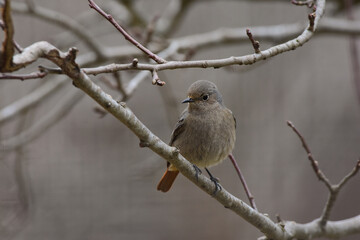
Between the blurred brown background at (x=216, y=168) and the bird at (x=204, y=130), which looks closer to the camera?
the bird at (x=204, y=130)

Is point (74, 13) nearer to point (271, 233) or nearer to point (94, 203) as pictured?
point (94, 203)

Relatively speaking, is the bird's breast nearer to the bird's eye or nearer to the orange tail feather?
the bird's eye

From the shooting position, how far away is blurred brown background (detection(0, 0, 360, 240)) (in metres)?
6.20

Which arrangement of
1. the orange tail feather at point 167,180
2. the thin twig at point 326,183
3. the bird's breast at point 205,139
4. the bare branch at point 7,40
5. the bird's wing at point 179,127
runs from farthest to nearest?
1. the orange tail feather at point 167,180
2. the bird's wing at point 179,127
3. the bird's breast at point 205,139
4. the thin twig at point 326,183
5. the bare branch at point 7,40

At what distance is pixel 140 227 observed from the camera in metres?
6.34

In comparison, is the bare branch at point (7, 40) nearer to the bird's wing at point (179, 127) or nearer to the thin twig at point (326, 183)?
the thin twig at point (326, 183)

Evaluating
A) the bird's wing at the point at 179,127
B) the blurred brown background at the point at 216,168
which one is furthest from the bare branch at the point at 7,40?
the blurred brown background at the point at 216,168

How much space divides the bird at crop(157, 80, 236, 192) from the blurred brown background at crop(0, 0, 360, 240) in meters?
2.54

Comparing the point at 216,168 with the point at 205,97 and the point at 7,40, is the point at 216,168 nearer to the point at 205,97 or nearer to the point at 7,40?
the point at 205,97

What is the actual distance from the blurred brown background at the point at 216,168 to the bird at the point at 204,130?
2544 mm

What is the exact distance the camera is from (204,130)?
3.51 metres

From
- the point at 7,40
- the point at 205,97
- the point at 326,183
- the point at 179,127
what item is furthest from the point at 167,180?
the point at 7,40

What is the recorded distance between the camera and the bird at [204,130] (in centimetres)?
349

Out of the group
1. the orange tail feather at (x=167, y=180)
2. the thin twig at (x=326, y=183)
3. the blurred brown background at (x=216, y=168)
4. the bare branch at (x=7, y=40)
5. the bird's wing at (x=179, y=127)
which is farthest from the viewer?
the blurred brown background at (x=216, y=168)
